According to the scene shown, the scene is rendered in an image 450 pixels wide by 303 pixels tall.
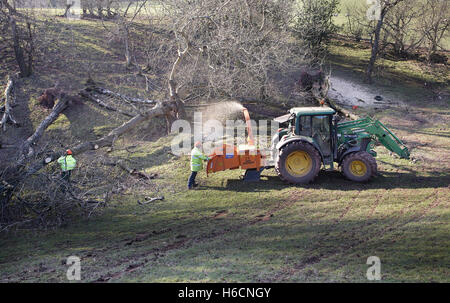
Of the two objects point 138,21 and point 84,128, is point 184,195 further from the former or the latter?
point 138,21

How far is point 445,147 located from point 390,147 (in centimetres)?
362

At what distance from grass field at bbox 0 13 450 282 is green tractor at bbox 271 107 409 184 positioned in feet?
1.46

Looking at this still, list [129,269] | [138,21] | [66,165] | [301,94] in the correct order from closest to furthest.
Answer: [129,269] → [66,165] → [301,94] → [138,21]

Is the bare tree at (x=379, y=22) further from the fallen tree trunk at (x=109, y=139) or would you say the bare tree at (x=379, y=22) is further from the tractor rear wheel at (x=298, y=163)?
the tractor rear wheel at (x=298, y=163)

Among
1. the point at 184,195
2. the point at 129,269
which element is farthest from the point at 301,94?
the point at 129,269

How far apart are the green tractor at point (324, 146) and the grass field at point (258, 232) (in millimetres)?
444

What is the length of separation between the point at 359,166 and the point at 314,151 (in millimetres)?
1287

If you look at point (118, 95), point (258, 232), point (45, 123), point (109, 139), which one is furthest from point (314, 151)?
point (45, 123)

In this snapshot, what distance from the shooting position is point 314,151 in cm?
997

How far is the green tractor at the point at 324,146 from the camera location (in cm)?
1003

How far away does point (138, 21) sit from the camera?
25.4m

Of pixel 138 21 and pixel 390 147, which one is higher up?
pixel 138 21

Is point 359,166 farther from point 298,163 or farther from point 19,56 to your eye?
point 19,56

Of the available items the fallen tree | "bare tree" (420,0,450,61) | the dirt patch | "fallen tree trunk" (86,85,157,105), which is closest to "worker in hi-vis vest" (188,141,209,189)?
the fallen tree
